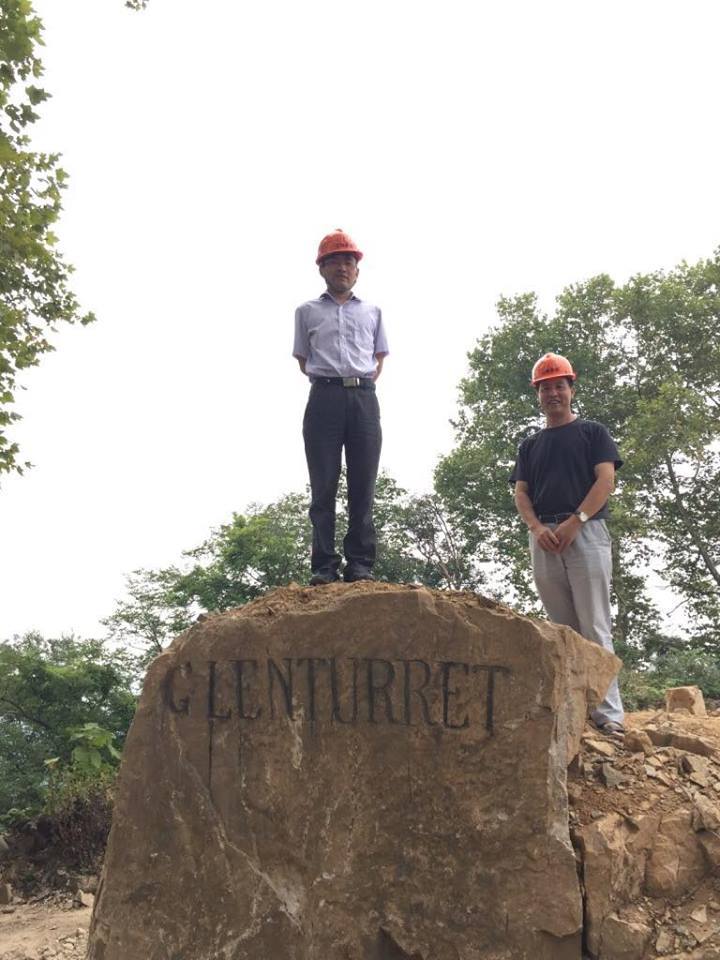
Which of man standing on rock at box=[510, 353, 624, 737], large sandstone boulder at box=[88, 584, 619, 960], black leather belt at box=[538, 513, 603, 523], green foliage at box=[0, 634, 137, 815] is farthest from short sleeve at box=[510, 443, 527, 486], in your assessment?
green foliage at box=[0, 634, 137, 815]

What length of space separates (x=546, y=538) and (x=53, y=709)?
7.15m

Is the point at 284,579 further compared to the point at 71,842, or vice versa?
the point at 284,579

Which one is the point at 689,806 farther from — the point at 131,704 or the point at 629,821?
the point at 131,704

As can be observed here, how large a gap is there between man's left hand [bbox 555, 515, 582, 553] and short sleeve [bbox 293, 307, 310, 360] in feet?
5.86

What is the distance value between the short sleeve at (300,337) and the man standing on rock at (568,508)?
134 centimetres

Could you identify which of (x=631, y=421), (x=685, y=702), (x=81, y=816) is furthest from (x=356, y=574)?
(x=631, y=421)

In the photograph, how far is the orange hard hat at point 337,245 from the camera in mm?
5156

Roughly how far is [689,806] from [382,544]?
14105mm

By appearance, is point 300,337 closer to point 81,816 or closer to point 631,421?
point 81,816

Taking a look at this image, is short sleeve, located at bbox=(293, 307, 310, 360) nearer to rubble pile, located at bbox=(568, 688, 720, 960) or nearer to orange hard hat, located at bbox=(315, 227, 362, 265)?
orange hard hat, located at bbox=(315, 227, 362, 265)

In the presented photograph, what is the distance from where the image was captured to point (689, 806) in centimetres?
459

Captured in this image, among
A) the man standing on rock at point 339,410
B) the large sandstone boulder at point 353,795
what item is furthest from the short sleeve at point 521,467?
the large sandstone boulder at point 353,795

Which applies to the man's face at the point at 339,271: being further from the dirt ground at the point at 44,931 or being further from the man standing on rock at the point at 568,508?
the dirt ground at the point at 44,931

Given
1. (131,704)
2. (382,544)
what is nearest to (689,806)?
(131,704)
